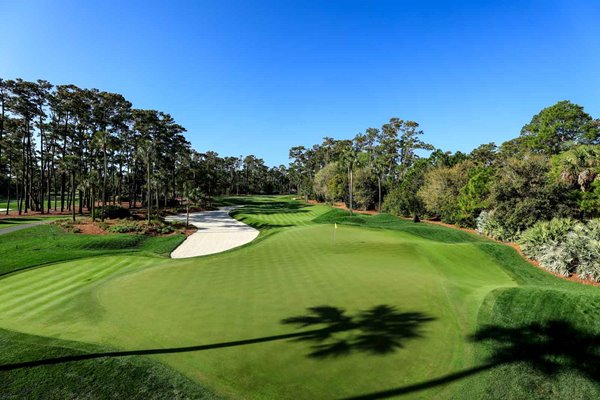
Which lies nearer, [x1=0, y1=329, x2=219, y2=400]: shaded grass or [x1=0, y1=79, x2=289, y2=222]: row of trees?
[x1=0, y1=329, x2=219, y2=400]: shaded grass

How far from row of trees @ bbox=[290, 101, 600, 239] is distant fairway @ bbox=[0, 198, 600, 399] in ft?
42.4

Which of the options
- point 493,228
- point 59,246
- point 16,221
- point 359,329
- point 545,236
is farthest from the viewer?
point 16,221

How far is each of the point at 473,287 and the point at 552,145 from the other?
181ft

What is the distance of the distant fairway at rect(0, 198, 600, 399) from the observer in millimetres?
7281

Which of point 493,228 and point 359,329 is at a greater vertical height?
point 493,228

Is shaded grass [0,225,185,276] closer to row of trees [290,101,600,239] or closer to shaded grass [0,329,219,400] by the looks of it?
shaded grass [0,329,219,400]

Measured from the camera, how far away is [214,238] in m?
35.6

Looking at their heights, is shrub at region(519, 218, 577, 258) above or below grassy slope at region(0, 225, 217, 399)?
above

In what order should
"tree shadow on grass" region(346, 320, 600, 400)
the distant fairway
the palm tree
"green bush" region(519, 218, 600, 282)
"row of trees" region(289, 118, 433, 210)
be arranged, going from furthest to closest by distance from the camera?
"row of trees" region(289, 118, 433, 210), the palm tree, "green bush" region(519, 218, 600, 282), "tree shadow on grass" region(346, 320, 600, 400), the distant fairway

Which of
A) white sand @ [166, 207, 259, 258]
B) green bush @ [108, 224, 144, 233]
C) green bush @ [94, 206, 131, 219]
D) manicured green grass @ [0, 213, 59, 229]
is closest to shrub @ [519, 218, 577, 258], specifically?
white sand @ [166, 207, 259, 258]

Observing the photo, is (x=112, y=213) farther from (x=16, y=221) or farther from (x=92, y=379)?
(x=92, y=379)

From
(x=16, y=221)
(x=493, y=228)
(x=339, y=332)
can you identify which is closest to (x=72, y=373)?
(x=339, y=332)

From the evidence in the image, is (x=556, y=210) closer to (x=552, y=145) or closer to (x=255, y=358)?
(x=255, y=358)

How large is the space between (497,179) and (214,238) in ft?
104
